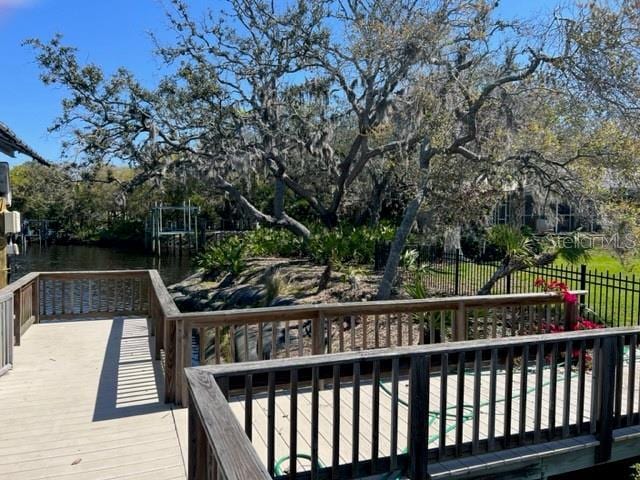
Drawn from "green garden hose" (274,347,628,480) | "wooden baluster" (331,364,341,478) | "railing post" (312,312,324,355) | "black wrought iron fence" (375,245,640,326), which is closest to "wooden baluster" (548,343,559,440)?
"green garden hose" (274,347,628,480)

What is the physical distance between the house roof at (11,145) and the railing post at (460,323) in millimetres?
5382

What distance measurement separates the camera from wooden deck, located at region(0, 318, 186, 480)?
3248 millimetres

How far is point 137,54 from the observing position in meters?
17.5

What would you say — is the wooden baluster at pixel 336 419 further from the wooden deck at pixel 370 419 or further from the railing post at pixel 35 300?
the railing post at pixel 35 300

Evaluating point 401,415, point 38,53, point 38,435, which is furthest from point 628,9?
point 38,53

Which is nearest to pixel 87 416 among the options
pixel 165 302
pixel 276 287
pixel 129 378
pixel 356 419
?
pixel 129 378

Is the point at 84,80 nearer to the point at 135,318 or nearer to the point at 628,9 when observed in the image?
the point at 135,318

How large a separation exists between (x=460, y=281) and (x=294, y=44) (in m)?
7.54

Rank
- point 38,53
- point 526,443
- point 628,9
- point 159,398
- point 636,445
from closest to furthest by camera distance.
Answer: point 526,443 → point 636,445 → point 159,398 → point 628,9 → point 38,53

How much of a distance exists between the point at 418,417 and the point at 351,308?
5.88ft

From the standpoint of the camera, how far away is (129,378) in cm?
506

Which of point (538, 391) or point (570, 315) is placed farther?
Result: point (570, 315)

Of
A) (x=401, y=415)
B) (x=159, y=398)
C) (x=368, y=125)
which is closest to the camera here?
(x=401, y=415)

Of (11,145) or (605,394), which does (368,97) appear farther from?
(605,394)
